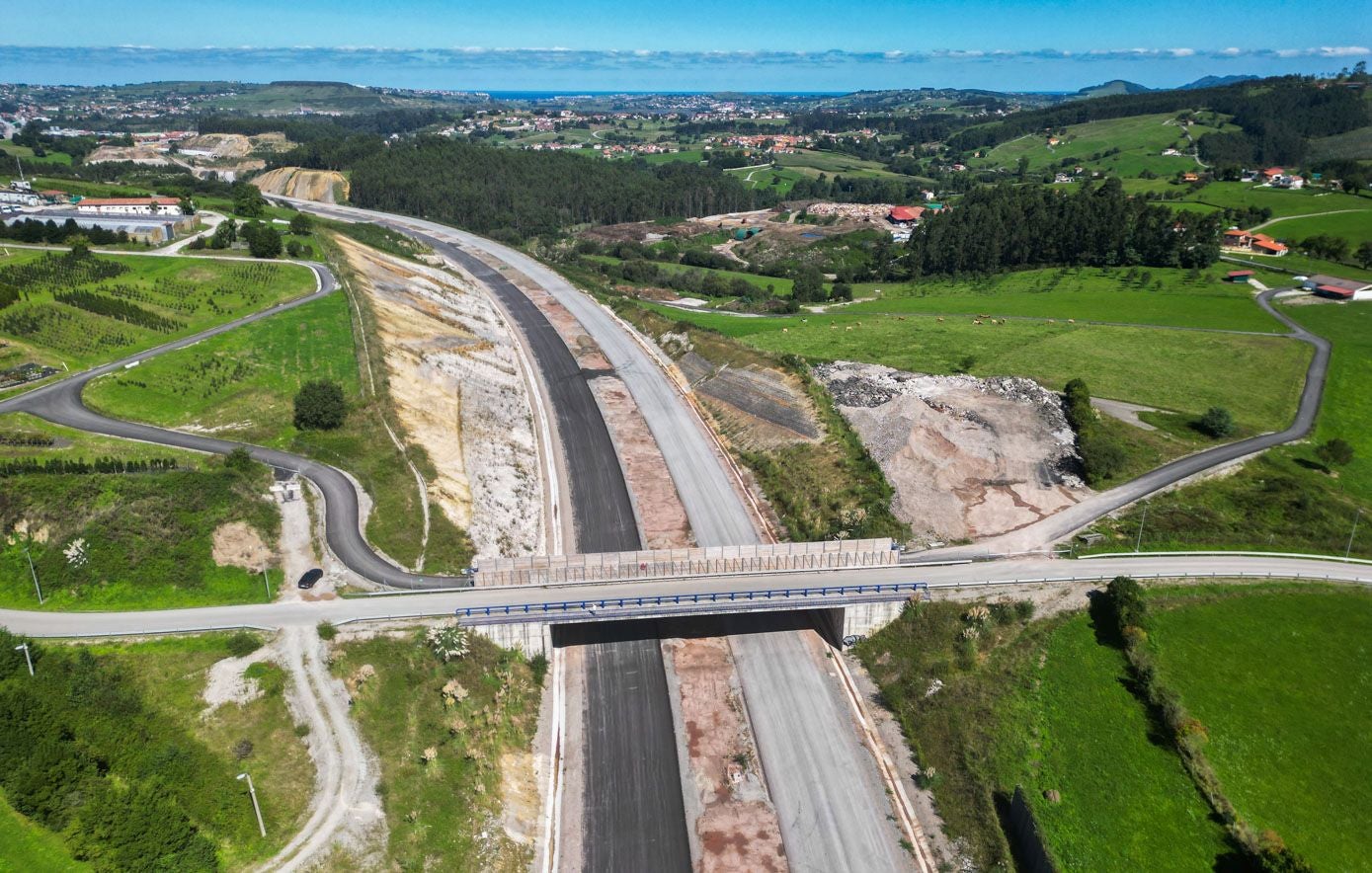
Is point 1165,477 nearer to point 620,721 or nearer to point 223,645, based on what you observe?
point 620,721

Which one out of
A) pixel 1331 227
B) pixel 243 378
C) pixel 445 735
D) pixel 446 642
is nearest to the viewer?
pixel 445 735

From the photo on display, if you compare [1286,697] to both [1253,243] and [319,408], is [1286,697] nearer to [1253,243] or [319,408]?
[319,408]

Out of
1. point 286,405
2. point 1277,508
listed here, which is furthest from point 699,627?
point 1277,508

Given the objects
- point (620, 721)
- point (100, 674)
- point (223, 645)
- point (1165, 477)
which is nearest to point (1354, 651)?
point (1165, 477)

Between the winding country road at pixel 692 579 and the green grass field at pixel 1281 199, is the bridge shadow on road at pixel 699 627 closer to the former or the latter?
the winding country road at pixel 692 579

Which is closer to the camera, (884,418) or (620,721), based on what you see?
(620,721)

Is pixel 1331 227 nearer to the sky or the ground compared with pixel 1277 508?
nearer to the sky

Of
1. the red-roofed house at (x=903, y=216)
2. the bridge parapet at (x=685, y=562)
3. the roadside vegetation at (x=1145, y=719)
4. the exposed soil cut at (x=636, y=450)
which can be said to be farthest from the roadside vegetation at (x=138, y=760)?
the red-roofed house at (x=903, y=216)
